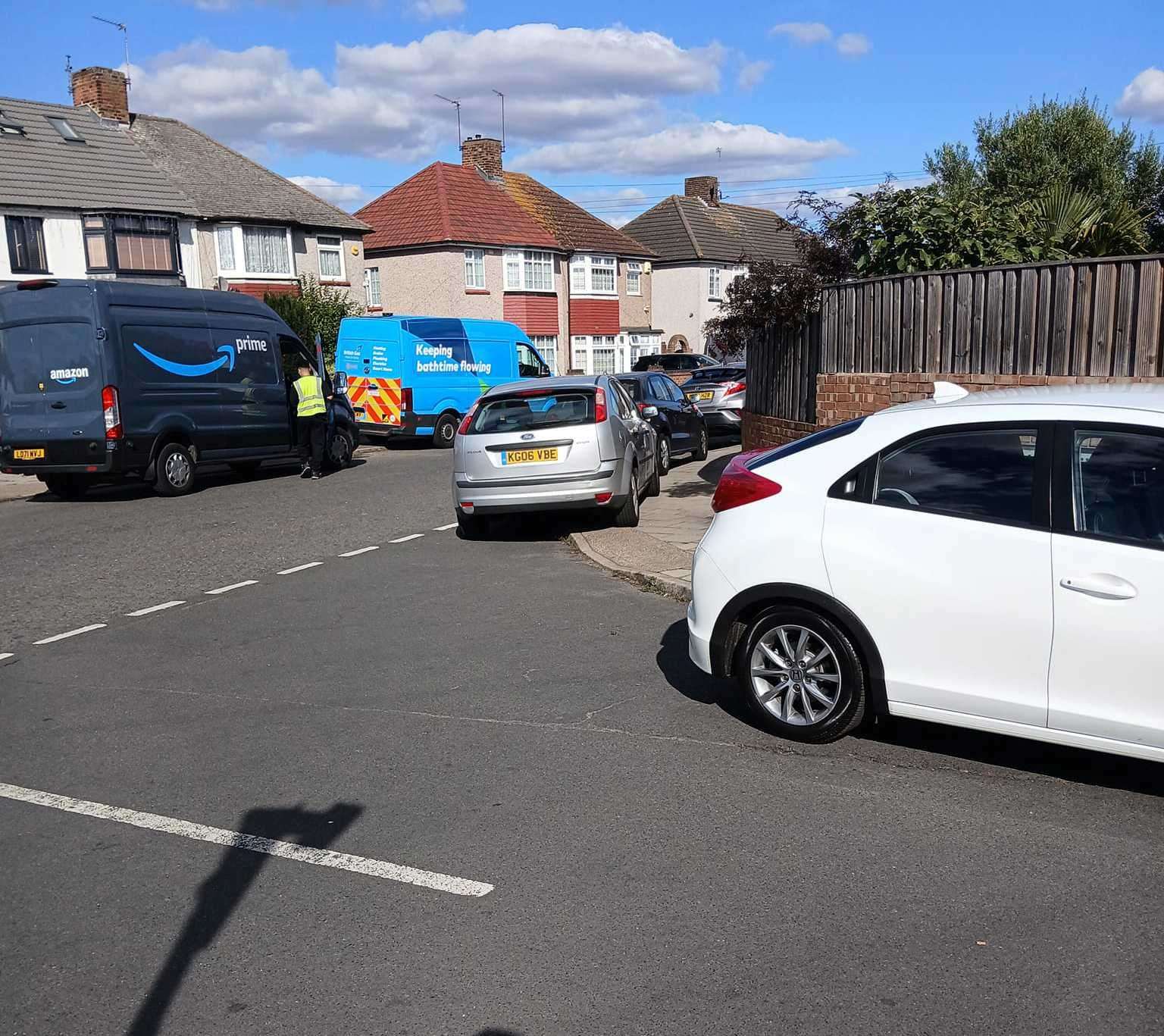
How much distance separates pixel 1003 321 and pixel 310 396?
1109cm

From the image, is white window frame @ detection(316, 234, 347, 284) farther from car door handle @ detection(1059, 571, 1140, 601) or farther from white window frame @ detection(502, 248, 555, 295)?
car door handle @ detection(1059, 571, 1140, 601)

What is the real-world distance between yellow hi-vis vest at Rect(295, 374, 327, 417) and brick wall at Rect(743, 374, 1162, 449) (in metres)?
7.85

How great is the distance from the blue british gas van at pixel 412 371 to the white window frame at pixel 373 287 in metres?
21.5

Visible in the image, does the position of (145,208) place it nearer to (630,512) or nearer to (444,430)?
(444,430)

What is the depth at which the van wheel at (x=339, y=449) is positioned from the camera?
18.4m

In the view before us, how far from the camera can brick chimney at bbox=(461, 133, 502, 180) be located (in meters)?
46.6

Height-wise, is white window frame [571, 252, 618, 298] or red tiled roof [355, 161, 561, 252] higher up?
red tiled roof [355, 161, 561, 252]

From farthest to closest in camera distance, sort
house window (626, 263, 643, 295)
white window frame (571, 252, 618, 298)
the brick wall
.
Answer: house window (626, 263, 643, 295)
white window frame (571, 252, 618, 298)
the brick wall

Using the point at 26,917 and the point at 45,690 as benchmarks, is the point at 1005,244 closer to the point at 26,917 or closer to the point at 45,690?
the point at 45,690

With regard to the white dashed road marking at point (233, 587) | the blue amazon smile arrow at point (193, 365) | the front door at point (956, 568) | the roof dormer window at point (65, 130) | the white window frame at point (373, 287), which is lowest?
the white dashed road marking at point (233, 587)

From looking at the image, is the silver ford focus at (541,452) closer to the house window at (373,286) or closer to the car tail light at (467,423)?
the car tail light at (467,423)

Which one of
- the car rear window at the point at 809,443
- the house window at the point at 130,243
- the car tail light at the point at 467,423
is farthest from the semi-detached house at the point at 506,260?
the car rear window at the point at 809,443

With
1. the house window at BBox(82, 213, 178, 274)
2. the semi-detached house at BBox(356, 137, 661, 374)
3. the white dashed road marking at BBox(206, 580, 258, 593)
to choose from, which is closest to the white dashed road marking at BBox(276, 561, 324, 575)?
the white dashed road marking at BBox(206, 580, 258, 593)

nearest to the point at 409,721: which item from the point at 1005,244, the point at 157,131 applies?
the point at 1005,244
